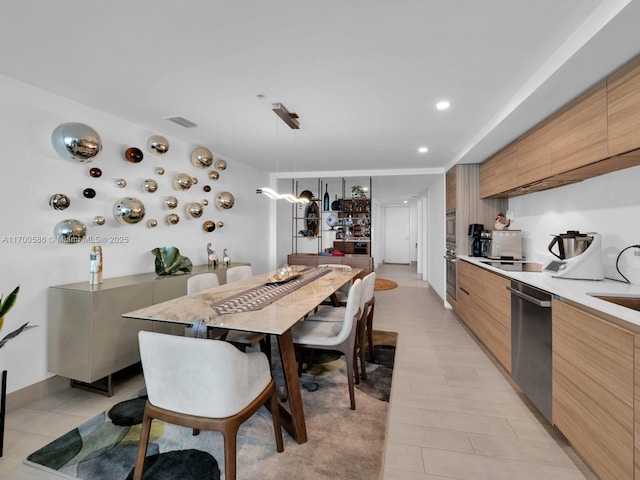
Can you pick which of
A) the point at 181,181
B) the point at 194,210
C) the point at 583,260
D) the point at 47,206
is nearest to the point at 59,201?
the point at 47,206

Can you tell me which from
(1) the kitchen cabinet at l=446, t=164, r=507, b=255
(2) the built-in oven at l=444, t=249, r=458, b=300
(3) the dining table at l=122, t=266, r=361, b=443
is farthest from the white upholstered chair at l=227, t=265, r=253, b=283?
(1) the kitchen cabinet at l=446, t=164, r=507, b=255

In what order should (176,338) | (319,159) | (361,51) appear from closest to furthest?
(176,338) → (361,51) → (319,159)

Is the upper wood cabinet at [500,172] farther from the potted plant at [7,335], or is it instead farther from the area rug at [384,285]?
the potted plant at [7,335]

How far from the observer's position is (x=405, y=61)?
1953 mm

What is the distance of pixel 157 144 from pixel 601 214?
4.06 meters

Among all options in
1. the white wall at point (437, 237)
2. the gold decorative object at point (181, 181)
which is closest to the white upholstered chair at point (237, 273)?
the gold decorative object at point (181, 181)

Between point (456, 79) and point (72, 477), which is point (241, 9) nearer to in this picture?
point (456, 79)

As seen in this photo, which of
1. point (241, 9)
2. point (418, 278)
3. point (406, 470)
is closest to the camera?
point (241, 9)

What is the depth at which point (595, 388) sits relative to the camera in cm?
145

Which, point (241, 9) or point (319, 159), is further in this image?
point (319, 159)

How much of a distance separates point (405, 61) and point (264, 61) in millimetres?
907

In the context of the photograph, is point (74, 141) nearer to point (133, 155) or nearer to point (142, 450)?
point (133, 155)

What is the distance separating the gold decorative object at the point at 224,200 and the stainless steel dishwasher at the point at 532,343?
3530 mm

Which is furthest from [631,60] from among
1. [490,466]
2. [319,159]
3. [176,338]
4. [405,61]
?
[319,159]
